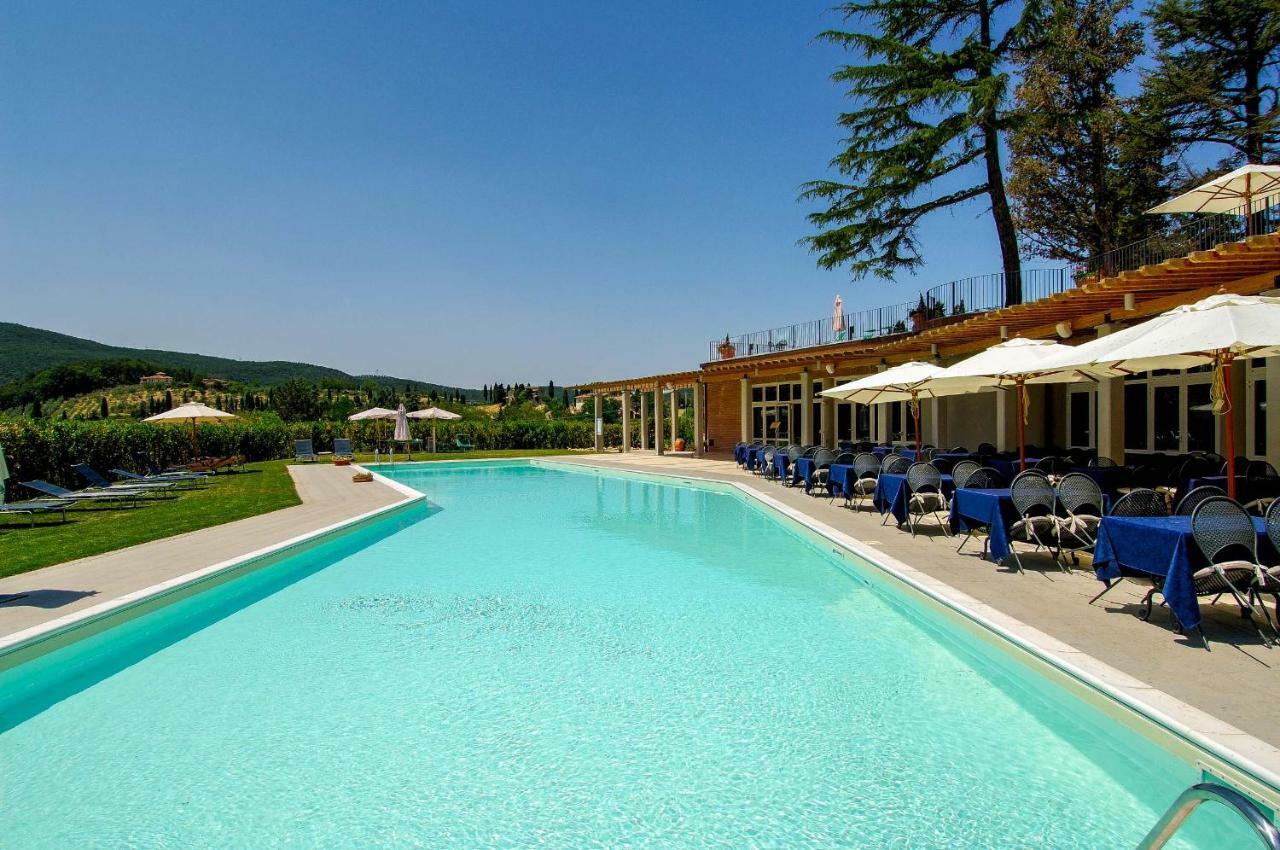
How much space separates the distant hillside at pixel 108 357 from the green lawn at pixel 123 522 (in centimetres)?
6053

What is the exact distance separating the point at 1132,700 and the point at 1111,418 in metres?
9.84

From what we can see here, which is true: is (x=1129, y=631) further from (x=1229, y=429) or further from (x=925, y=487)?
(x=925, y=487)

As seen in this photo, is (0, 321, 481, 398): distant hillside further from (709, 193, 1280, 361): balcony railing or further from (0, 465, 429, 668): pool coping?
(0, 465, 429, 668): pool coping

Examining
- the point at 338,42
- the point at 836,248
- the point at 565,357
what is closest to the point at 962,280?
the point at 836,248

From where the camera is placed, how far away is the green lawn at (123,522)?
8312 millimetres

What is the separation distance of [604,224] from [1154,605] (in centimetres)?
2611

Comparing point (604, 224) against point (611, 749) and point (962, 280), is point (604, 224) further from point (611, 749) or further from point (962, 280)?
point (611, 749)

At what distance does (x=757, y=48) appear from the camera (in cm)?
1989

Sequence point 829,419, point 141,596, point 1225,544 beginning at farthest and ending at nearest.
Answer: point 829,419 → point 141,596 → point 1225,544

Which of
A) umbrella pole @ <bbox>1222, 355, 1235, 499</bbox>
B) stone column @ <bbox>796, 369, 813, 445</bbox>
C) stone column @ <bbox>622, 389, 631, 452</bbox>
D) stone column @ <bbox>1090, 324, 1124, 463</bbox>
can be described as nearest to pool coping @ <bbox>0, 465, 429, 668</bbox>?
umbrella pole @ <bbox>1222, 355, 1235, 499</bbox>

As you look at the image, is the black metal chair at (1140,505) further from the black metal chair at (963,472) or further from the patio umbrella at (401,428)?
the patio umbrella at (401,428)

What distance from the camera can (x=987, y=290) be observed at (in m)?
20.5

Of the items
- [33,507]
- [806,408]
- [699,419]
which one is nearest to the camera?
[33,507]

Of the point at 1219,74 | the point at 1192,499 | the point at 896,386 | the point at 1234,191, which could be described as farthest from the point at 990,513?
the point at 1219,74
